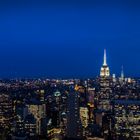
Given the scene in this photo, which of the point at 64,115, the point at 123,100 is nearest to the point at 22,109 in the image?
the point at 64,115

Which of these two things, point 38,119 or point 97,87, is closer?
point 38,119

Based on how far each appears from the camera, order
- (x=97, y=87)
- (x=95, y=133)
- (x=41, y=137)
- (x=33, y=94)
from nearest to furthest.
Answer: (x=41, y=137)
(x=95, y=133)
(x=33, y=94)
(x=97, y=87)

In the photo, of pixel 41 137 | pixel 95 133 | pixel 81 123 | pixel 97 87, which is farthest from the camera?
pixel 97 87

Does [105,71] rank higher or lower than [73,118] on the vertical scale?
higher

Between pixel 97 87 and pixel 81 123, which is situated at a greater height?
pixel 97 87

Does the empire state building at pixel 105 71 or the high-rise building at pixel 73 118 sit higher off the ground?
the empire state building at pixel 105 71

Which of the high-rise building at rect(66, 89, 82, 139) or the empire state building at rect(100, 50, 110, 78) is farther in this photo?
the empire state building at rect(100, 50, 110, 78)

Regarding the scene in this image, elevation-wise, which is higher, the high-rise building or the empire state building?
the empire state building

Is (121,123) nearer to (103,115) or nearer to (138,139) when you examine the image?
(103,115)

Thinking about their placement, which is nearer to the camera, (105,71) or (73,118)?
(73,118)

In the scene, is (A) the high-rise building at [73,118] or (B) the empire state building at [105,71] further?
(B) the empire state building at [105,71]
